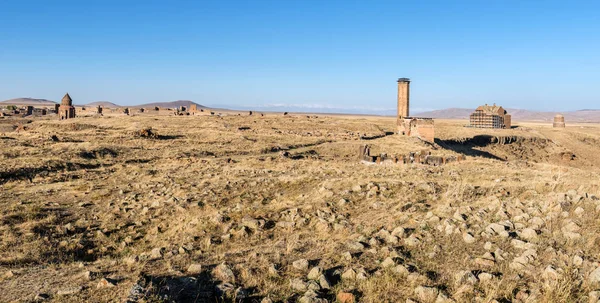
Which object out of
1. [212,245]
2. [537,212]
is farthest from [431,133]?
[212,245]

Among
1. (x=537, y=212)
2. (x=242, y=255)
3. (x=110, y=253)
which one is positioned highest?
(x=537, y=212)

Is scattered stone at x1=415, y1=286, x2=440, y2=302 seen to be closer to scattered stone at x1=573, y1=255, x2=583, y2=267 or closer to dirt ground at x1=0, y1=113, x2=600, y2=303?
dirt ground at x1=0, y1=113, x2=600, y2=303

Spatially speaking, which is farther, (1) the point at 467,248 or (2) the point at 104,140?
(2) the point at 104,140

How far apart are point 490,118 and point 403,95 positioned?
16.8 meters

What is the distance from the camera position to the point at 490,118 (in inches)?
2088

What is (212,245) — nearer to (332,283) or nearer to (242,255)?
(242,255)

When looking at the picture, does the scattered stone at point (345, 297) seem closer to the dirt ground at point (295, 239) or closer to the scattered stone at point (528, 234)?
the dirt ground at point (295, 239)

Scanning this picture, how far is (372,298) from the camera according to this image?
14.1 ft

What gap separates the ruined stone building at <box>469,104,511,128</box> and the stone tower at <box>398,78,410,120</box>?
14884mm

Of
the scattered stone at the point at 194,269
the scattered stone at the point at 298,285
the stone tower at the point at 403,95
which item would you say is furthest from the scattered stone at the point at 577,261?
the stone tower at the point at 403,95

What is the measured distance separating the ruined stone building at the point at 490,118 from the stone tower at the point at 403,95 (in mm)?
14884

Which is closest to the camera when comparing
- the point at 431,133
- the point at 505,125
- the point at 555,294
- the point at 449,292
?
the point at 555,294

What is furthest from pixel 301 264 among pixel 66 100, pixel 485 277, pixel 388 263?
pixel 66 100

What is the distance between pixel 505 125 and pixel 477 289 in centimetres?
5749
